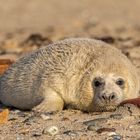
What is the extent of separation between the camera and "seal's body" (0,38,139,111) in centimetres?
730

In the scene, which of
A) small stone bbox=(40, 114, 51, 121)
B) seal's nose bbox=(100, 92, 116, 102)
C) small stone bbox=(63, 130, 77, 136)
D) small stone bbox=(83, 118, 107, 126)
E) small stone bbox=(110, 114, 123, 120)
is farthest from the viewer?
seal's nose bbox=(100, 92, 116, 102)

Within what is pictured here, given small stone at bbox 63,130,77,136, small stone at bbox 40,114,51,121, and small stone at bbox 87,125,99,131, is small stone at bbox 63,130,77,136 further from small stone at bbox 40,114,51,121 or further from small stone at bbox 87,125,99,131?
small stone at bbox 40,114,51,121

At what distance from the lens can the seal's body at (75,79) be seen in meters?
7.30

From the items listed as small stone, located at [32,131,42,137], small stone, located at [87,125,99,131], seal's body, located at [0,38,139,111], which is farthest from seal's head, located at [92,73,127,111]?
small stone, located at [32,131,42,137]

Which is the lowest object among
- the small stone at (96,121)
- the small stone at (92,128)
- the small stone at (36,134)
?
the small stone at (36,134)

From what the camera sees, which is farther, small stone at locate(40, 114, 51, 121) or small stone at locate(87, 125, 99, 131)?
small stone at locate(40, 114, 51, 121)

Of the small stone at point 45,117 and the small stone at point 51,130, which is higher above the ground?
the small stone at point 45,117

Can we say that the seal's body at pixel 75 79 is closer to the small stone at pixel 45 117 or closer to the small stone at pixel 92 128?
the small stone at pixel 45 117

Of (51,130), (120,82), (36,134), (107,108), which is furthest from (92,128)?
(120,82)

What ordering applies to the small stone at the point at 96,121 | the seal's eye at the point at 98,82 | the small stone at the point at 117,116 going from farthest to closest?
1. the seal's eye at the point at 98,82
2. the small stone at the point at 117,116
3. the small stone at the point at 96,121

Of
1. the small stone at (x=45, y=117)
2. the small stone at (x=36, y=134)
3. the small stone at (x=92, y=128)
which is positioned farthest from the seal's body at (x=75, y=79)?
the small stone at (x=36, y=134)

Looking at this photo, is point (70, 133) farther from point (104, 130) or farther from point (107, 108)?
point (107, 108)

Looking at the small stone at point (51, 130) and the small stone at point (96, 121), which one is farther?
the small stone at point (96, 121)

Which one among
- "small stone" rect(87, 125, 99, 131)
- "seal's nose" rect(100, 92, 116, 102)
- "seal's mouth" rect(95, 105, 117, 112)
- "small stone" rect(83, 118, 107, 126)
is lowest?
"small stone" rect(87, 125, 99, 131)
